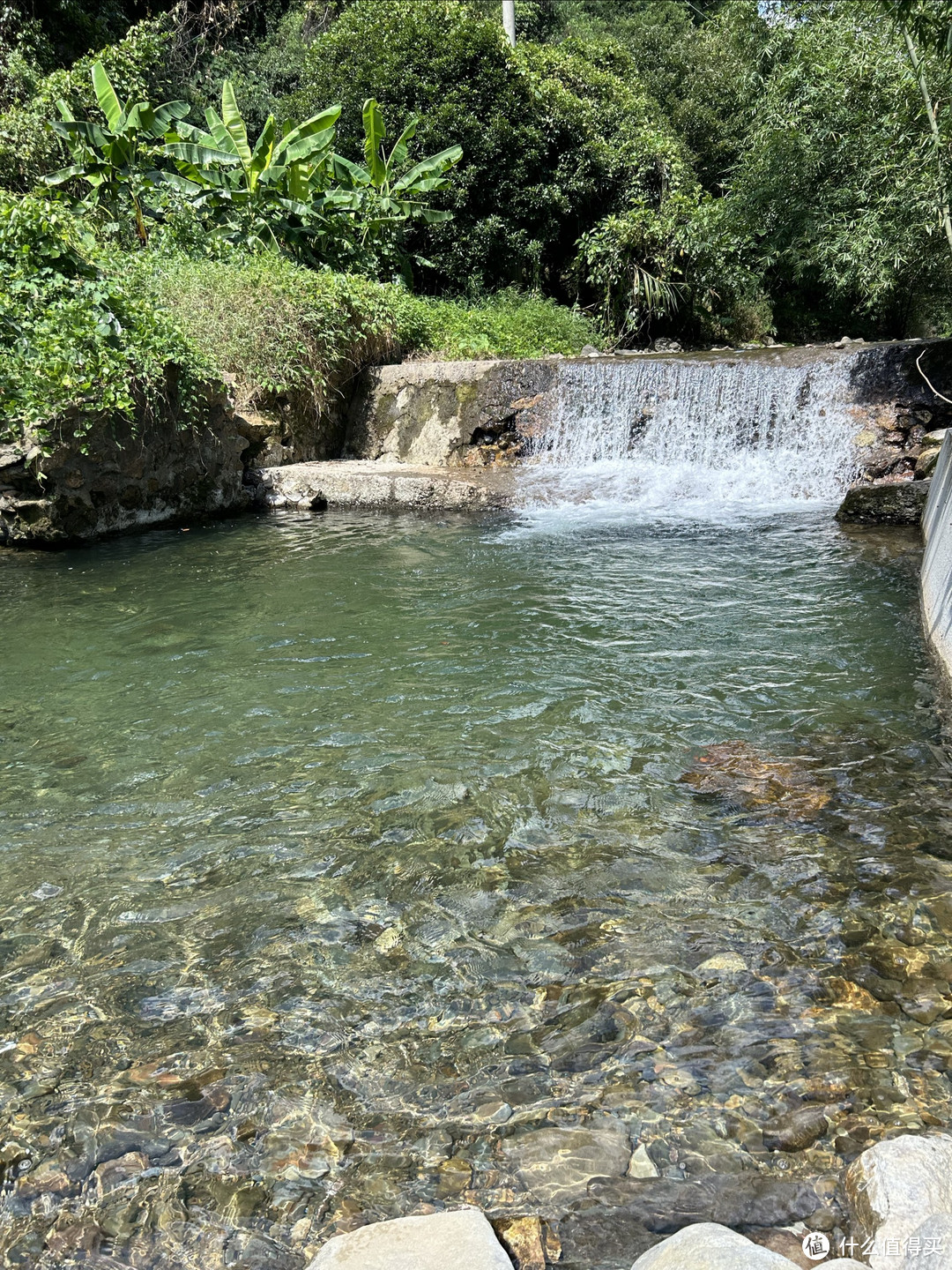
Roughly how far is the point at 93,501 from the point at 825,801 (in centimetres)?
822

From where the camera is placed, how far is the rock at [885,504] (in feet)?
29.9

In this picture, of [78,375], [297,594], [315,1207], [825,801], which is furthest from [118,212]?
[315,1207]

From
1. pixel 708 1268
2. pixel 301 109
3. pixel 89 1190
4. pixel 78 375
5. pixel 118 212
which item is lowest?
pixel 89 1190

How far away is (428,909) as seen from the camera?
10.3 feet

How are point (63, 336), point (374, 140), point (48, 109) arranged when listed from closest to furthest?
1. point (63, 336)
2. point (48, 109)
3. point (374, 140)

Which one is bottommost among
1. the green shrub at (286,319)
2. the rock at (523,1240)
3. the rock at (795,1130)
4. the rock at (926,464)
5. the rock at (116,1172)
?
the rock at (116,1172)

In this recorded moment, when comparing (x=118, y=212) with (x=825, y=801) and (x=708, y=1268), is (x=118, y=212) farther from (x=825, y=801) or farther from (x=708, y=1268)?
(x=708, y=1268)

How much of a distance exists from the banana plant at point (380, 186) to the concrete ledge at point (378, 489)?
242 inches

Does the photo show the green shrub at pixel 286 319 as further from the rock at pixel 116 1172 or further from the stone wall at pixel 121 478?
the rock at pixel 116 1172

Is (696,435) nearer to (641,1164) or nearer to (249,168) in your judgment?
(249,168)

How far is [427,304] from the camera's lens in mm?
16688

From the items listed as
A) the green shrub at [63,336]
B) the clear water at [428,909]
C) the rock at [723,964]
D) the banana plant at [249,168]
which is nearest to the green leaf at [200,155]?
the banana plant at [249,168]

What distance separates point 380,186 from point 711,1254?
56.1ft

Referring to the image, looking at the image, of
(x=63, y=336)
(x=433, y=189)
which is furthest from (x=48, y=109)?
(x=63, y=336)
